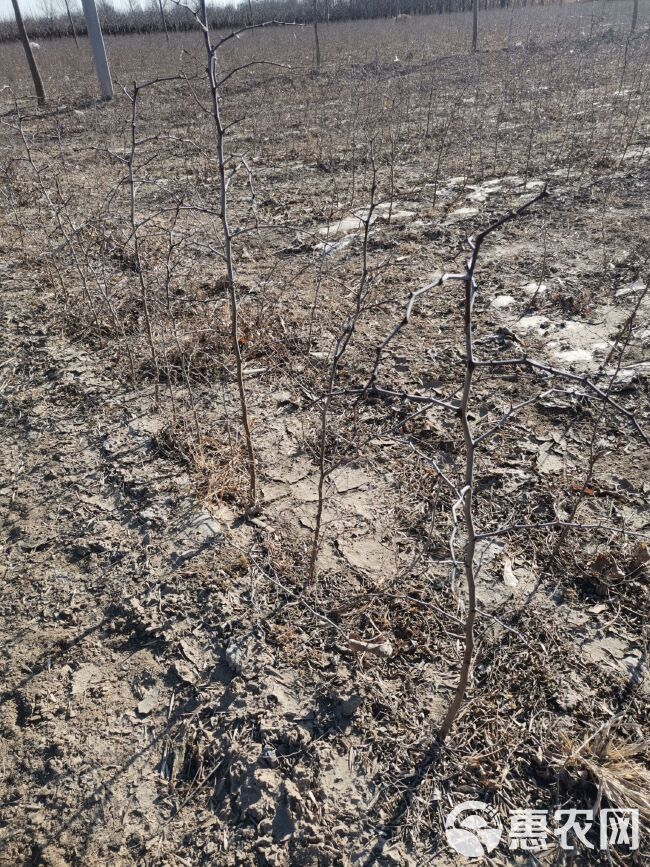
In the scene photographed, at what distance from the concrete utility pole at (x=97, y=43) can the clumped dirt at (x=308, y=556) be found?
10.3 metres

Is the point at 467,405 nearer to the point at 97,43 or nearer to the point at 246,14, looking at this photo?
the point at 97,43

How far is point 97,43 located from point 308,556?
14693mm

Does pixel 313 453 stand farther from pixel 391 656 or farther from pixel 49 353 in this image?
pixel 49 353

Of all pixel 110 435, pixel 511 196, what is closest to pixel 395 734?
pixel 110 435

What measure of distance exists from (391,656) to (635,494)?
1.37 meters

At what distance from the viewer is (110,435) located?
293cm

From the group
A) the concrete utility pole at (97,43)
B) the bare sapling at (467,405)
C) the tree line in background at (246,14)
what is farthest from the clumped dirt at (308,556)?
the tree line in background at (246,14)

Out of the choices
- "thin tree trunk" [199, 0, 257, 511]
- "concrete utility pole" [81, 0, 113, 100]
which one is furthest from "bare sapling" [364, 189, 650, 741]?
"concrete utility pole" [81, 0, 113, 100]

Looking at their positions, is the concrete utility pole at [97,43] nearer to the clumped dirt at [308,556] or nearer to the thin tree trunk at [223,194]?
the clumped dirt at [308,556]

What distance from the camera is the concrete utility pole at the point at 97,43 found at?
41.1ft

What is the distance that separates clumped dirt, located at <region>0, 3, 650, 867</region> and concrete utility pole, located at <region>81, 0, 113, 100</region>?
10.3 m

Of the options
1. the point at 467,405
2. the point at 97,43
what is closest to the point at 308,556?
the point at 467,405

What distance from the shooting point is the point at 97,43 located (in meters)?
12.7

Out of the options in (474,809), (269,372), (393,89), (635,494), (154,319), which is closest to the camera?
(474,809)
